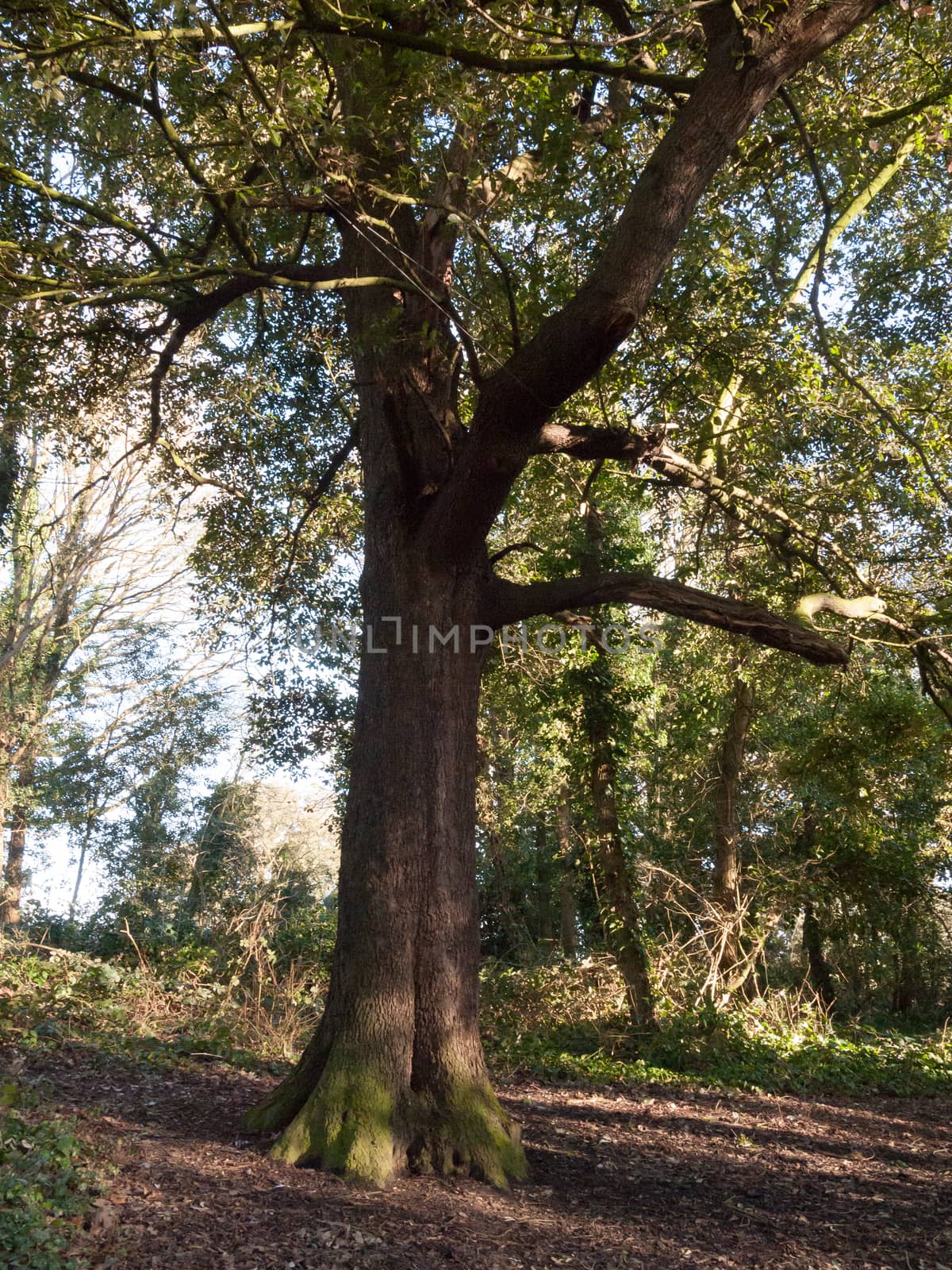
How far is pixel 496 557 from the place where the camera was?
6.37 metres

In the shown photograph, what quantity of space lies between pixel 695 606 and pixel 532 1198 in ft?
10.0

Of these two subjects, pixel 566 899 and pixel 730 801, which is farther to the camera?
pixel 566 899

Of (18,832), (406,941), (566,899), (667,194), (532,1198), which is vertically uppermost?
(667,194)

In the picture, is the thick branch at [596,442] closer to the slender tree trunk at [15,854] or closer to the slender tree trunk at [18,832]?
the slender tree trunk at [18,832]

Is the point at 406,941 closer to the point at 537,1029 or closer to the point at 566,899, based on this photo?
the point at 537,1029

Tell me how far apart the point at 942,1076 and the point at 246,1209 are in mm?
8215

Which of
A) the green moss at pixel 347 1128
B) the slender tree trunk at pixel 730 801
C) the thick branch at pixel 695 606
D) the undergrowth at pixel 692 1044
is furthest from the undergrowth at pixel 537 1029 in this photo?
the thick branch at pixel 695 606

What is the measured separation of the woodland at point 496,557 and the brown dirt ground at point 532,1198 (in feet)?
0.11

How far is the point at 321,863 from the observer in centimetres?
1914

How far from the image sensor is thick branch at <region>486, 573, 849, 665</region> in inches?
203

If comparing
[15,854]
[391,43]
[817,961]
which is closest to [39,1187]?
[391,43]

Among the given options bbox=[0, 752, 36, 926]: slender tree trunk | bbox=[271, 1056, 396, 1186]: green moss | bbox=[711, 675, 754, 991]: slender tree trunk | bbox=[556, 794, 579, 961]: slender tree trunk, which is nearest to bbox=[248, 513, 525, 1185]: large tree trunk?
bbox=[271, 1056, 396, 1186]: green moss

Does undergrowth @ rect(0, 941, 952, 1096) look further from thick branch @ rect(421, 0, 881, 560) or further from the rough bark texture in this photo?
thick branch @ rect(421, 0, 881, 560)

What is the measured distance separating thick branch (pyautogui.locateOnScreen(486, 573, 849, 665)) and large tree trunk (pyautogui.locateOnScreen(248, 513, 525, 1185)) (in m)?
0.67
